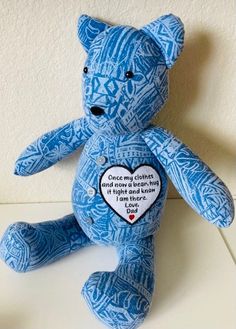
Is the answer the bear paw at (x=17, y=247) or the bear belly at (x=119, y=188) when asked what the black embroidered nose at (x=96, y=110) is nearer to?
the bear belly at (x=119, y=188)

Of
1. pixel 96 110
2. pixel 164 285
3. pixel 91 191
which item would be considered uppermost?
pixel 96 110

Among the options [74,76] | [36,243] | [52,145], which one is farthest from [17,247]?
[74,76]

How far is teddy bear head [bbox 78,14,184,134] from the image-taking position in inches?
20.0

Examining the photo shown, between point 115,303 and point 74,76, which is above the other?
point 74,76

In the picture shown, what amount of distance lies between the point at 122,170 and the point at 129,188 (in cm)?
2

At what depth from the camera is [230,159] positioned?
0.73 m

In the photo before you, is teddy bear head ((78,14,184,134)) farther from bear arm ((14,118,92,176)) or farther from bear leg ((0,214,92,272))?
bear leg ((0,214,92,272))

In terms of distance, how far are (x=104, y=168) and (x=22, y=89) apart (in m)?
0.20

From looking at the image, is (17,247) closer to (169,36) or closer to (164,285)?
(164,285)

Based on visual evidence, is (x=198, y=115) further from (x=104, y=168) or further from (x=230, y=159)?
(x=104, y=168)

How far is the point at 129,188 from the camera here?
55 centimetres

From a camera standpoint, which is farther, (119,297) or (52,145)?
(52,145)

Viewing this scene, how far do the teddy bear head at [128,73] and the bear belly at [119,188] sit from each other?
0.03 m

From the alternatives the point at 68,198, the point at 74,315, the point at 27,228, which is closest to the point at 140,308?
the point at 74,315
